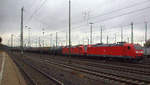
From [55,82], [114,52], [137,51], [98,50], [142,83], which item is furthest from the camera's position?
[98,50]

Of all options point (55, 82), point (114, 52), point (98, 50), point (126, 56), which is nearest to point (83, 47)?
point (98, 50)

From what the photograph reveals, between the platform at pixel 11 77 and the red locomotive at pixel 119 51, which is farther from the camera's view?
the red locomotive at pixel 119 51

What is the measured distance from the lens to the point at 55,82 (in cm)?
1105

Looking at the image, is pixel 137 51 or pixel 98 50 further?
pixel 98 50

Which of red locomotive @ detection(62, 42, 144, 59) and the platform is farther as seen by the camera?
red locomotive @ detection(62, 42, 144, 59)

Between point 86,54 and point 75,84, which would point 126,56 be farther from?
point 75,84

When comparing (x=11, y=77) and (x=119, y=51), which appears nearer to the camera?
(x=11, y=77)

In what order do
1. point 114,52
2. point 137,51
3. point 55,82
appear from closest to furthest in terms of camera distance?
point 55,82, point 137,51, point 114,52

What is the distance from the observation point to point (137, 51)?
75.2ft

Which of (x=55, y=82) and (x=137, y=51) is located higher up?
(x=137, y=51)

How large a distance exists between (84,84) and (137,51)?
15192 millimetres

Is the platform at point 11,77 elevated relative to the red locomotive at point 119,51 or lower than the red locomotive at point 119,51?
lower

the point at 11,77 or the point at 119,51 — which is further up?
the point at 119,51

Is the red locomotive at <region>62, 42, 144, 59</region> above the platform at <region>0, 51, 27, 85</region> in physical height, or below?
above
